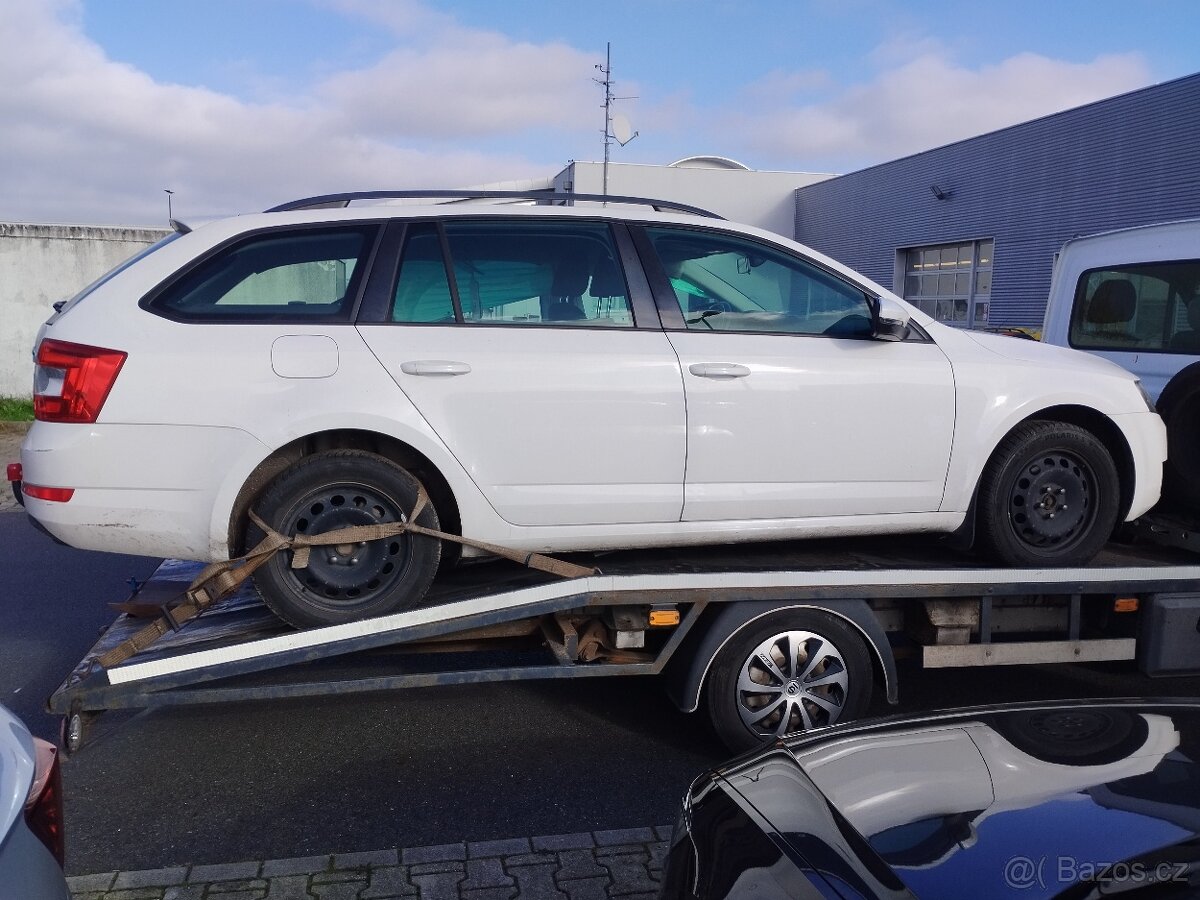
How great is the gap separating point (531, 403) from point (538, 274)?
62cm

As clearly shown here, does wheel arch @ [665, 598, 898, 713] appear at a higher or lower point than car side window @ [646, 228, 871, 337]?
lower

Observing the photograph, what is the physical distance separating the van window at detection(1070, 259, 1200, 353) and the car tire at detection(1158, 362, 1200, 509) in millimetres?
499

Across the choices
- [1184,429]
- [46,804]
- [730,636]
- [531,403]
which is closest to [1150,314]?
[1184,429]

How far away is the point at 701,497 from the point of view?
165 inches

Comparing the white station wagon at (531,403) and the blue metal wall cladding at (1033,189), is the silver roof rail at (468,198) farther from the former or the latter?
the blue metal wall cladding at (1033,189)

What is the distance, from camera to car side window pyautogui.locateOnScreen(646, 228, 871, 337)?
435 cm

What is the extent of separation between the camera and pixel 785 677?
418cm

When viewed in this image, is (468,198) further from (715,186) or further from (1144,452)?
(715,186)

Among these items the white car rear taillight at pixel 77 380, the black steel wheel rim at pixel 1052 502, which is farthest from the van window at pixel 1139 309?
the white car rear taillight at pixel 77 380

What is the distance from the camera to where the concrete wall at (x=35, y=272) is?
14.5 meters

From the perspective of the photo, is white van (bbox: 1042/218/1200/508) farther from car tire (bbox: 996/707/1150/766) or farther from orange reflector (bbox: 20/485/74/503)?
orange reflector (bbox: 20/485/74/503)

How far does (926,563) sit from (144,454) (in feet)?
10.4

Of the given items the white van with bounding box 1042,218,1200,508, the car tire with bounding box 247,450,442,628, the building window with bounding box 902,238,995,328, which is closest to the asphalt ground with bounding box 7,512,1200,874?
the car tire with bounding box 247,450,442,628

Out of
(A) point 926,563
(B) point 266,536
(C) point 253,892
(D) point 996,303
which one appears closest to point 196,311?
(B) point 266,536
